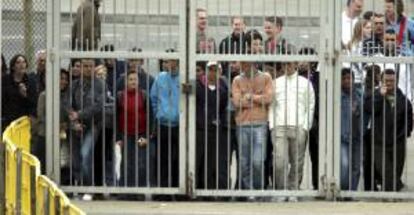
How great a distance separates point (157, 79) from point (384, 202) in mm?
2678

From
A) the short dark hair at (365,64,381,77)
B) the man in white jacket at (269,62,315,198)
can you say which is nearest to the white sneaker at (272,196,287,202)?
the man in white jacket at (269,62,315,198)

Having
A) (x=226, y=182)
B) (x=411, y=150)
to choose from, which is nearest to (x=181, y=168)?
(x=226, y=182)

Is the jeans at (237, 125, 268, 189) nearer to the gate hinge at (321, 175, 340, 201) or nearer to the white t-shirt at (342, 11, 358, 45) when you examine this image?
the gate hinge at (321, 175, 340, 201)

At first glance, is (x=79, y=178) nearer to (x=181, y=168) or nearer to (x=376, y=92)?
(x=181, y=168)

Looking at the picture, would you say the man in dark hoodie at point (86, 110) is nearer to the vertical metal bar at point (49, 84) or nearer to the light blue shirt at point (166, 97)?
the vertical metal bar at point (49, 84)

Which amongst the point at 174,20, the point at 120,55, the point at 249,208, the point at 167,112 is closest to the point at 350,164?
the point at 249,208

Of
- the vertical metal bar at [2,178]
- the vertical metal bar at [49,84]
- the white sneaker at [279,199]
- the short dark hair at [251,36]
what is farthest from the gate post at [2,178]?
the white sneaker at [279,199]

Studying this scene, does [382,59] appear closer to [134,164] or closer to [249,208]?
[249,208]

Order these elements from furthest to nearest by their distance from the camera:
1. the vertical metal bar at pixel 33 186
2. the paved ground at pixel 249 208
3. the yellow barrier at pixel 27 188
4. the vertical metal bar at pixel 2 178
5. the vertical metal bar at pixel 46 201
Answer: the paved ground at pixel 249 208
the vertical metal bar at pixel 2 178
the vertical metal bar at pixel 33 186
the vertical metal bar at pixel 46 201
the yellow barrier at pixel 27 188

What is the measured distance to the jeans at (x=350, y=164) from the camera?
11.5m

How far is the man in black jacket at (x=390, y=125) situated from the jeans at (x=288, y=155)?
752 mm

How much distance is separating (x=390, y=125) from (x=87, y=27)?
10.7 ft

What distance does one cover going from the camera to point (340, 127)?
11.4 meters

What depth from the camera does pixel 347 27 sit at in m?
11.4
